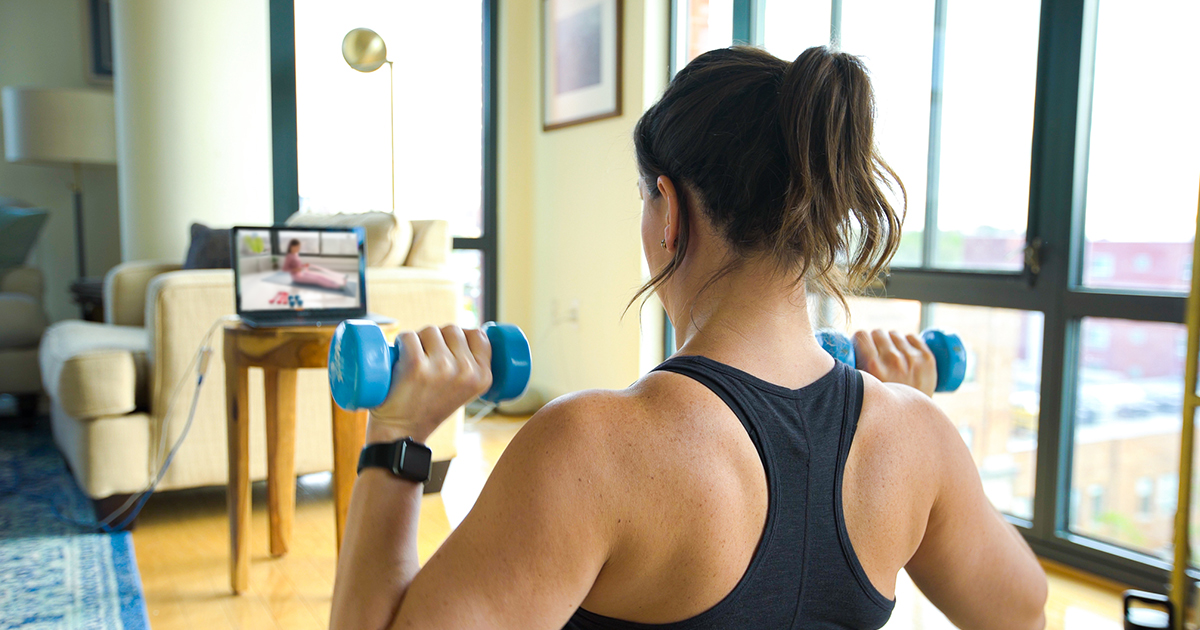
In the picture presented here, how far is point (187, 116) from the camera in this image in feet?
12.3

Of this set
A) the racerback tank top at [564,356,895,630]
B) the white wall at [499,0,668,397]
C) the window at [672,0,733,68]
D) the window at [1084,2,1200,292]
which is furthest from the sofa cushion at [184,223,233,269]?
the racerback tank top at [564,356,895,630]

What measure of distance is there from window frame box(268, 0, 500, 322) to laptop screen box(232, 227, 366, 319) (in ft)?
7.37

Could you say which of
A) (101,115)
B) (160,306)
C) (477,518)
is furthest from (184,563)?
(101,115)

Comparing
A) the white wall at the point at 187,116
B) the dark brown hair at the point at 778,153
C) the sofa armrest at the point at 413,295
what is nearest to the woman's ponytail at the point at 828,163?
the dark brown hair at the point at 778,153

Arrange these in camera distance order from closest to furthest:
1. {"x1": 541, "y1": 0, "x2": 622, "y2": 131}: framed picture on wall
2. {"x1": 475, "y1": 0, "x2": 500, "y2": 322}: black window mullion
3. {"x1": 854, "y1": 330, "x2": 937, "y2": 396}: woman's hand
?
{"x1": 854, "y1": 330, "x2": 937, "y2": 396}: woman's hand < {"x1": 541, "y1": 0, "x2": 622, "y2": 131}: framed picture on wall < {"x1": 475, "y1": 0, "x2": 500, "y2": 322}: black window mullion

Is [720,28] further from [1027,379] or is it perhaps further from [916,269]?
[1027,379]

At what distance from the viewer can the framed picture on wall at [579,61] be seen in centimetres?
362

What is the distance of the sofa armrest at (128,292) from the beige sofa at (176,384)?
0.60m

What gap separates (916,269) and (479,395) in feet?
6.66

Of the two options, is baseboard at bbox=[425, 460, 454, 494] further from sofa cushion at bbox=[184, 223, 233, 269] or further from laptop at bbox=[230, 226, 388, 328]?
sofa cushion at bbox=[184, 223, 233, 269]

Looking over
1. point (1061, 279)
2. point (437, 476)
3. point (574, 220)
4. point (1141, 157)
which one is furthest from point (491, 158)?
point (1141, 157)

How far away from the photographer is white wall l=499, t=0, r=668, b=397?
3.53m

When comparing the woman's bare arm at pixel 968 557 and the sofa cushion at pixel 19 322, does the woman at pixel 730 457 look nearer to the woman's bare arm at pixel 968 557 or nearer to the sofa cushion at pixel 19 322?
the woman's bare arm at pixel 968 557

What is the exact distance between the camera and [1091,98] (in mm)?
2113
